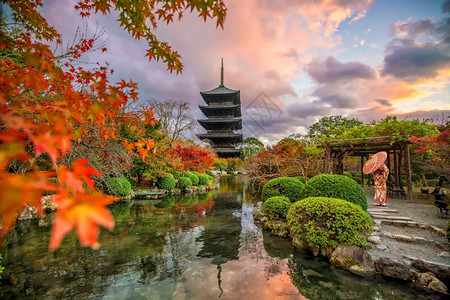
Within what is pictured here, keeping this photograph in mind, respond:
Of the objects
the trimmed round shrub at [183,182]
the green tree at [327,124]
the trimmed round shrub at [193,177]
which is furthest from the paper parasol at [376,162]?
the green tree at [327,124]

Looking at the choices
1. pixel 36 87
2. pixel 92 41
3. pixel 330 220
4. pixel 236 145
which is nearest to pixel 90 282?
pixel 36 87

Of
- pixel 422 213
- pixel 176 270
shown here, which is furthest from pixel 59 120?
pixel 422 213

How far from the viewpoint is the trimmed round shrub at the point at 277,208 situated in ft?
20.6

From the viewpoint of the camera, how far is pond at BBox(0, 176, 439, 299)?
313 cm

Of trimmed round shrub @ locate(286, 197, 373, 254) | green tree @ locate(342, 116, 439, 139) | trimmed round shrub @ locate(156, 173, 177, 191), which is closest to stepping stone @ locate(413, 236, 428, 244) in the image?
trimmed round shrub @ locate(286, 197, 373, 254)

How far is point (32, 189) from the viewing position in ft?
2.57

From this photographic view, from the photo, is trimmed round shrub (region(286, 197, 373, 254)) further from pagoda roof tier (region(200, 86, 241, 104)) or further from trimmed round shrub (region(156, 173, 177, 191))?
pagoda roof tier (region(200, 86, 241, 104))

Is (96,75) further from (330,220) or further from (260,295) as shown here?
(330,220)

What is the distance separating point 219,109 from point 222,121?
7.61ft

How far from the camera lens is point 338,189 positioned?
528 centimetres

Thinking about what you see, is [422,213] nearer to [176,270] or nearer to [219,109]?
[176,270]

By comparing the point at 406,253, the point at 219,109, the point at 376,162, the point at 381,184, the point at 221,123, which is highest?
the point at 219,109

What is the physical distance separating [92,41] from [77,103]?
2927 millimetres

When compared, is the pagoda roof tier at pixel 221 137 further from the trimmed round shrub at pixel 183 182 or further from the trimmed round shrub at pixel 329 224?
the trimmed round shrub at pixel 329 224
